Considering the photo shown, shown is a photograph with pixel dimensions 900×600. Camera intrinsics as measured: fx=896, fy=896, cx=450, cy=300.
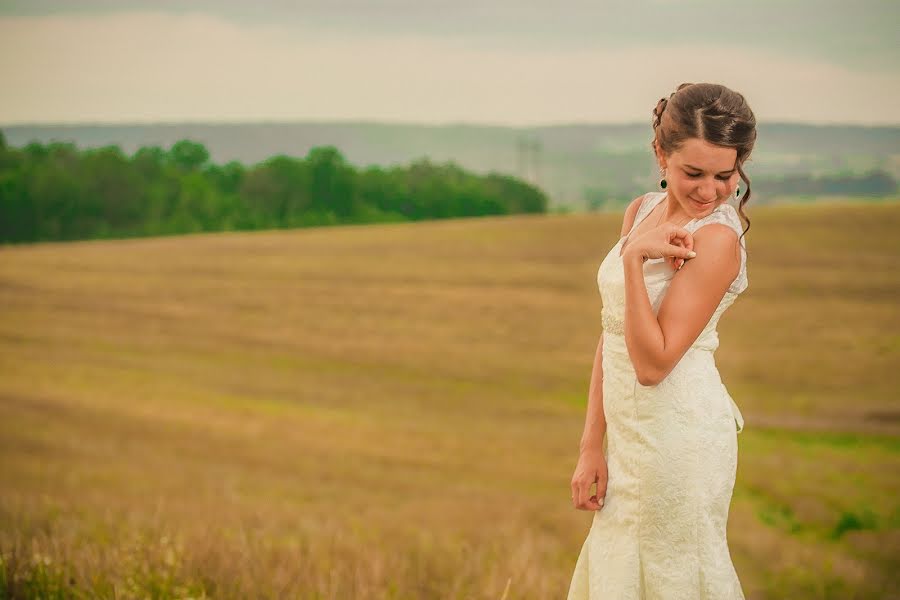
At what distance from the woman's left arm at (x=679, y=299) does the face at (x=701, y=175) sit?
6cm

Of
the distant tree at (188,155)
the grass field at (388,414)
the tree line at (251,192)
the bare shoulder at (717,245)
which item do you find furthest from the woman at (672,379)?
the distant tree at (188,155)

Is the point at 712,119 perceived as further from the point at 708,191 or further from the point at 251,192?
the point at 251,192

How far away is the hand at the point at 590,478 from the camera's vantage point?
2.24 m

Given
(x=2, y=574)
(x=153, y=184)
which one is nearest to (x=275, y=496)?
(x=2, y=574)

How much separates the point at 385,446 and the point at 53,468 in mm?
4814

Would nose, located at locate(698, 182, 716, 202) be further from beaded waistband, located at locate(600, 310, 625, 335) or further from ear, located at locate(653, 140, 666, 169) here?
beaded waistband, located at locate(600, 310, 625, 335)

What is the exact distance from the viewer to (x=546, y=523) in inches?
353

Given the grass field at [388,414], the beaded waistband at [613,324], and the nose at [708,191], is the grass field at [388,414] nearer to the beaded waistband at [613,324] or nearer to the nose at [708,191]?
the beaded waistband at [613,324]

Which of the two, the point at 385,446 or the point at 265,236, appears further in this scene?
the point at 265,236

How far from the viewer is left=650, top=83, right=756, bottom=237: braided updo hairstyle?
1.91m

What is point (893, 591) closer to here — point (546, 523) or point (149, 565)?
point (546, 523)

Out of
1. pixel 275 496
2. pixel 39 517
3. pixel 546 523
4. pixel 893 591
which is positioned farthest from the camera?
pixel 275 496

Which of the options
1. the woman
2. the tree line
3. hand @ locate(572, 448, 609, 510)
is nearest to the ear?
the woman

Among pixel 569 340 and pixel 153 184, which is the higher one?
pixel 153 184
